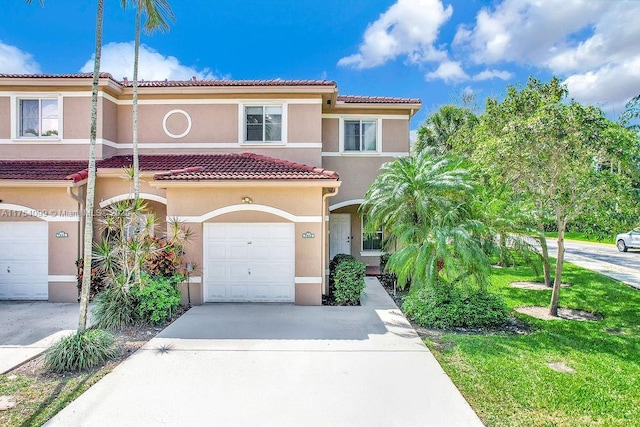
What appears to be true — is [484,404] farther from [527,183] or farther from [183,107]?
[183,107]

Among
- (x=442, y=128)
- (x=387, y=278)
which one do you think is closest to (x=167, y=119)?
(x=387, y=278)

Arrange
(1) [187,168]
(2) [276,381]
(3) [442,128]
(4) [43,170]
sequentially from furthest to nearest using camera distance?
(3) [442,128]
(4) [43,170]
(1) [187,168]
(2) [276,381]

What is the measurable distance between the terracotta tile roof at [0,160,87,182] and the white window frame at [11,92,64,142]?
0.89 m

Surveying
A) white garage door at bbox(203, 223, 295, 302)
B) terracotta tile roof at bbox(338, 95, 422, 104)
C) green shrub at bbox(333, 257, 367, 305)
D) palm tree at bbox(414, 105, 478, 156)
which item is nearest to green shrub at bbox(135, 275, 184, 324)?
white garage door at bbox(203, 223, 295, 302)

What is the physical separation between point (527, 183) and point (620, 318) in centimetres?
473

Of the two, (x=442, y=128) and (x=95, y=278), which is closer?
(x=95, y=278)

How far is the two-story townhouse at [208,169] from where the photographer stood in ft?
34.3

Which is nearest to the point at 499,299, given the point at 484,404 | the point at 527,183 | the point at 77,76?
the point at 527,183

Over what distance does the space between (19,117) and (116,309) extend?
9.46 metres

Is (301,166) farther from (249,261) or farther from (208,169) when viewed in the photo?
(249,261)

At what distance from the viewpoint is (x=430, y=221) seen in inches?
408

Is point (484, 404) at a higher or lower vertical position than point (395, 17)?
lower

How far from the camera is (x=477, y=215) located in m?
10.3

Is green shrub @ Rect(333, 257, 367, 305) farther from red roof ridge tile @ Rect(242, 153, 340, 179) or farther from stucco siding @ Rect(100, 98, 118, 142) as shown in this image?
stucco siding @ Rect(100, 98, 118, 142)
